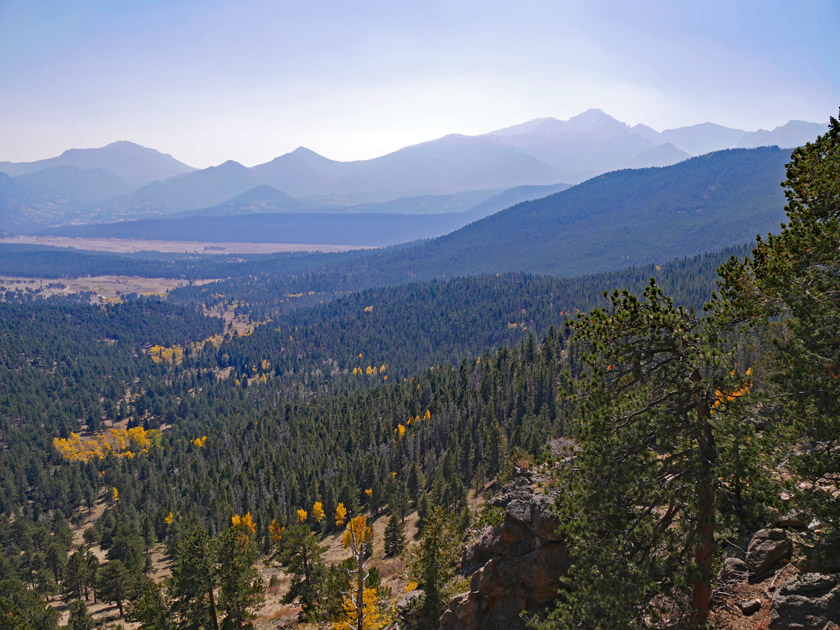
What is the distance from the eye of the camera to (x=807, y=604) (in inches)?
607

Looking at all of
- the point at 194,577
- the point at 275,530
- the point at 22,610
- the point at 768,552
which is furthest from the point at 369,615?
the point at 275,530

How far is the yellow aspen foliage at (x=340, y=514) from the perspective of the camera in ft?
294

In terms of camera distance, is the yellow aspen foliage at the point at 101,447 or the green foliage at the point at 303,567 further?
the yellow aspen foliage at the point at 101,447

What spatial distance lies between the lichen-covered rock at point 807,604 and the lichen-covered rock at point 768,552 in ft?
8.28

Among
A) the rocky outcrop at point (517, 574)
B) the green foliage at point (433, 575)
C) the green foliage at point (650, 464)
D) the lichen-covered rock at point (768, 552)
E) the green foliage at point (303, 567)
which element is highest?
the green foliage at point (650, 464)

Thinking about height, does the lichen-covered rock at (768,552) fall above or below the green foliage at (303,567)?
above

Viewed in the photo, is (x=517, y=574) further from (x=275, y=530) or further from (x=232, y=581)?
(x=275, y=530)

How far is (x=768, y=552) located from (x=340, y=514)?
262 feet

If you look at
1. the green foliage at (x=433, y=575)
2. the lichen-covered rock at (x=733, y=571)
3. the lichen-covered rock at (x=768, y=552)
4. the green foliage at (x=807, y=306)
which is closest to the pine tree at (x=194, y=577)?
the green foliage at (x=433, y=575)

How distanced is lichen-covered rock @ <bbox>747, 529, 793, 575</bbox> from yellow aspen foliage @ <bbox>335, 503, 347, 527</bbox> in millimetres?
78123

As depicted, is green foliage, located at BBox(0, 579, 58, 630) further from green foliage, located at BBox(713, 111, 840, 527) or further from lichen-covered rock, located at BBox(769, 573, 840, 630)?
green foliage, located at BBox(713, 111, 840, 527)

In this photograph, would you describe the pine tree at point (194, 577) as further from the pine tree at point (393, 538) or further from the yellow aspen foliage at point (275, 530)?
the yellow aspen foliage at point (275, 530)

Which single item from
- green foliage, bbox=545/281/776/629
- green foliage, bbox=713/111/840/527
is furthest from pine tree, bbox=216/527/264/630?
green foliage, bbox=713/111/840/527

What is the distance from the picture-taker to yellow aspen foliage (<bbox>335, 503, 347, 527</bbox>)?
89569 mm
